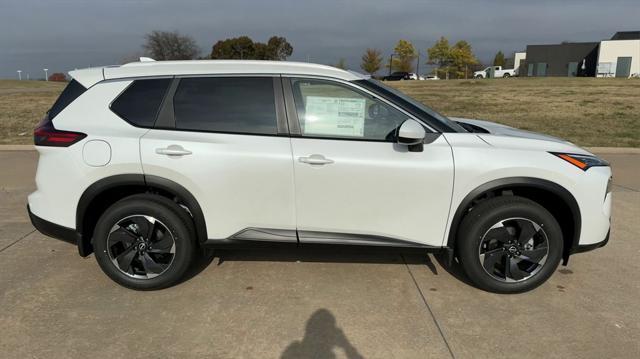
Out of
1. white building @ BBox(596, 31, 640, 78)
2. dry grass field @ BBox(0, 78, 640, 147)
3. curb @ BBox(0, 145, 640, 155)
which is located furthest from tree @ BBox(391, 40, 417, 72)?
curb @ BBox(0, 145, 640, 155)

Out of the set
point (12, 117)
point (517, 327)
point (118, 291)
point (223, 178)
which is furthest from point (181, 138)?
point (12, 117)

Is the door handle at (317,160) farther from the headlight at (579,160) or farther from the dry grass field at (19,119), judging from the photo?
the dry grass field at (19,119)

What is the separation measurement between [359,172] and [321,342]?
1.17 meters

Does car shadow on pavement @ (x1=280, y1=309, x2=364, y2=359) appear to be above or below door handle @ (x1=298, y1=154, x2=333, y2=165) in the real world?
below

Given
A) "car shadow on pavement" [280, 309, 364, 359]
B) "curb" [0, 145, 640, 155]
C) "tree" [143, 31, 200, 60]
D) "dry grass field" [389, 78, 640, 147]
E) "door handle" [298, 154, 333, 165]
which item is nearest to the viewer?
"car shadow on pavement" [280, 309, 364, 359]

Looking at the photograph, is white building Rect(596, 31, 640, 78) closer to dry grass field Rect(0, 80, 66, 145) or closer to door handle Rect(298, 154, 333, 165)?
dry grass field Rect(0, 80, 66, 145)

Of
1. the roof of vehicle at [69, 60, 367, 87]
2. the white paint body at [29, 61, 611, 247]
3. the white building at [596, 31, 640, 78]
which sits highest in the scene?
the white building at [596, 31, 640, 78]

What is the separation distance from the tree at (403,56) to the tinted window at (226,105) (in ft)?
258

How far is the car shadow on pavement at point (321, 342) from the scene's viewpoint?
2893 mm

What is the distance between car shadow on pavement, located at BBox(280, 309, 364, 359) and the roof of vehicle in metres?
1.76

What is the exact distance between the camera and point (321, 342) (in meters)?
3.02

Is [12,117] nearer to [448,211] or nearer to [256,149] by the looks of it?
[256,149]

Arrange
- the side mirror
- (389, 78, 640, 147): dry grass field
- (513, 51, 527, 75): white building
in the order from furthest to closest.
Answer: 1. (513, 51, 527, 75): white building
2. (389, 78, 640, 147): dry grass field
3. the side mirror

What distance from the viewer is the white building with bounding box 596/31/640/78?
222ft
